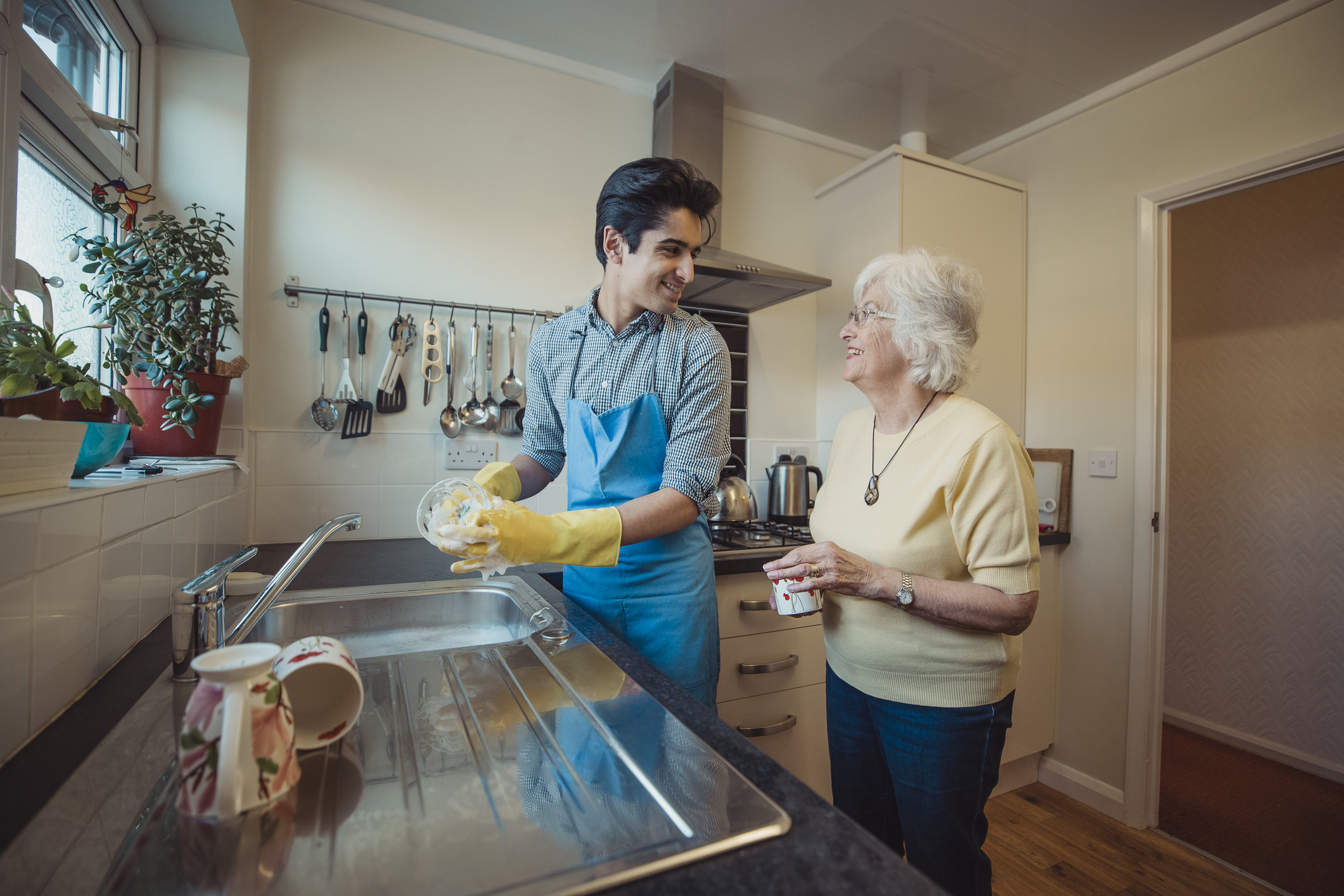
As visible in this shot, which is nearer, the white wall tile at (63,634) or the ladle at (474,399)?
the white wall tile at (63,634)

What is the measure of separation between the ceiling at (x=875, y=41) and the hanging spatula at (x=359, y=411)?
36.3 inches

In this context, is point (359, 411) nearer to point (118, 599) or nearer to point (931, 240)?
point (118, 599)

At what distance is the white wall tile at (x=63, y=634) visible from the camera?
1.93 ft

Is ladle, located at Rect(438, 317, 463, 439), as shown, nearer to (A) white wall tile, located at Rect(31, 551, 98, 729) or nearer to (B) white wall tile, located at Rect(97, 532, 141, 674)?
(B) white wall tile, located at Rect(97, 532, 141, 674)

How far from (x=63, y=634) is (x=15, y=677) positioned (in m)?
0.10

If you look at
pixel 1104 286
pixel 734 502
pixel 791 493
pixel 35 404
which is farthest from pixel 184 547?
pixel 1104 286

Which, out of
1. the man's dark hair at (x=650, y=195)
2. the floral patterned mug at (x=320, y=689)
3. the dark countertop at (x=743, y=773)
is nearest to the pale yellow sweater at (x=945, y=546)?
the dark countertop at (x=743, y=773)

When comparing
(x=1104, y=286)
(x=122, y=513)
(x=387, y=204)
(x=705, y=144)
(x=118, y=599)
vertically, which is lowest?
(x=118, y=599)

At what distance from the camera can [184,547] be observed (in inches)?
40.7

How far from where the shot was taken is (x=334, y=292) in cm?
176

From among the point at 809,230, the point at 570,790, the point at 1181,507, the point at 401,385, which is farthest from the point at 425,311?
the point at 1181,507

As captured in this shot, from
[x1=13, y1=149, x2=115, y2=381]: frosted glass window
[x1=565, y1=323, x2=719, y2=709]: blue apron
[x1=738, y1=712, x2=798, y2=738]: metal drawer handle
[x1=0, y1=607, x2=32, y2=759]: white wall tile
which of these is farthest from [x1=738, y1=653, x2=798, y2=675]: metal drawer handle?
[x1=13, y1=149, x2=115, y2=381]: frosted glass window

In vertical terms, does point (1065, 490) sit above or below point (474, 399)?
below

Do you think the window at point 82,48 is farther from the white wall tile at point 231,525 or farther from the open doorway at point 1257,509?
the open doorway at point 1257,509
